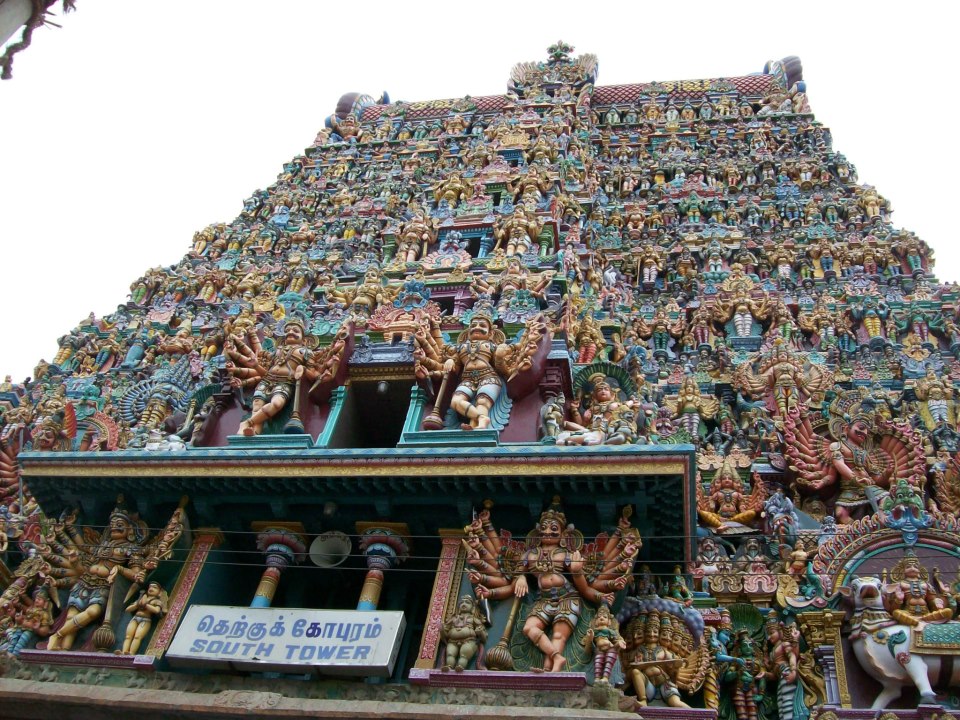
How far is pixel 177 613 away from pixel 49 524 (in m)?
2.72

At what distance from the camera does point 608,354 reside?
16.8 meters

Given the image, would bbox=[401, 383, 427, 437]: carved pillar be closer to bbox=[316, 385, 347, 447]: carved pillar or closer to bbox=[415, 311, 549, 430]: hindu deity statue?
bbox=[415, 311, 549, 430]: hindu deity statue

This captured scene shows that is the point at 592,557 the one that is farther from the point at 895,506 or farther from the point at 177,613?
the point at 177,613

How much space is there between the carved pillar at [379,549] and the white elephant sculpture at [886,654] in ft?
18.3

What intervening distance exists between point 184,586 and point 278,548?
50.9 inches

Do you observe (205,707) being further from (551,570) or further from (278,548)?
(551,570)

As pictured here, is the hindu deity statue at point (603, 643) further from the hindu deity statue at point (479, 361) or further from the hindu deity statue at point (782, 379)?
the hindu deity statue at point (782, 379)

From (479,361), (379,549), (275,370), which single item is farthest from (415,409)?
(379,549)

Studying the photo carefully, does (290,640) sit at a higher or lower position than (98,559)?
lower

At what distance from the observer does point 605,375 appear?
49.0 feet

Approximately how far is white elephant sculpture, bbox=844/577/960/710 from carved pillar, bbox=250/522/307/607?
6970 millimetres

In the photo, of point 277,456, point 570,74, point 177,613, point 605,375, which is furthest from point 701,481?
point 570,74

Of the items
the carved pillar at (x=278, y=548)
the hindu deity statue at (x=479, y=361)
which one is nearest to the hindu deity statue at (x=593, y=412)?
the hindu deity statue at (x=479, y=361)

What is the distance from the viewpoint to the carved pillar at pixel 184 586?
39.1 ft
